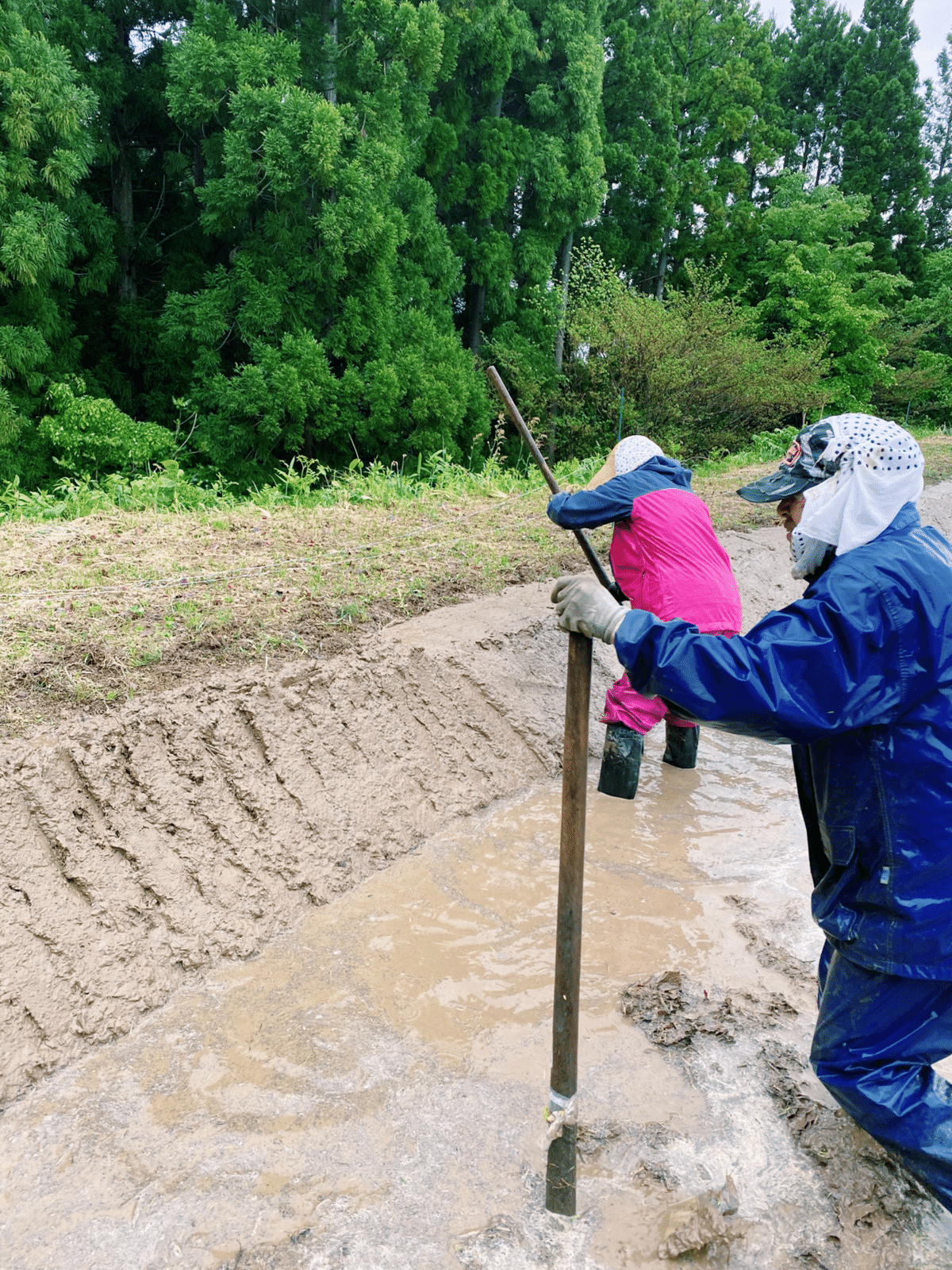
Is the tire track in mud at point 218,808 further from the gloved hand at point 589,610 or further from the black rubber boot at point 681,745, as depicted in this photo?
the gloved hand at point 589,610

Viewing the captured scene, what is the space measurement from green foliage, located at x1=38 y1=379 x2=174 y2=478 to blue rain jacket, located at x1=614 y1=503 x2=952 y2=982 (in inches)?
406

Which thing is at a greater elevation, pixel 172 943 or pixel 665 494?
pixel 665 494

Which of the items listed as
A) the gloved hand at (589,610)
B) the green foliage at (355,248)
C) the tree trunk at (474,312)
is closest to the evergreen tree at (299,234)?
the green foliage at (355,248)

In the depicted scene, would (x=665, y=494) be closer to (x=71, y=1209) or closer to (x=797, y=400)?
(x=71, y=1209)

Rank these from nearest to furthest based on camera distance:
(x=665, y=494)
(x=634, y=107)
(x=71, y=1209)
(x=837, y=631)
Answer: (x=837, y=631) < (x=71, y=1209) < (x=665, y=494) < (x=634, y=107)

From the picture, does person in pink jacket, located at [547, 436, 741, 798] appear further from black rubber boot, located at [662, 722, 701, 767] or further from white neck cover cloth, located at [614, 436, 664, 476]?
black rubber boot, located at [662, 722, 701, 767]

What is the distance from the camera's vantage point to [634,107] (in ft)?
64.8

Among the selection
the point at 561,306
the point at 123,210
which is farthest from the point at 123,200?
the point at 561,306

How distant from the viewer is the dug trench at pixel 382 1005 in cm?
236

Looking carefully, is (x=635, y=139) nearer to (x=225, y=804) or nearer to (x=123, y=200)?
(x=123, y=200)

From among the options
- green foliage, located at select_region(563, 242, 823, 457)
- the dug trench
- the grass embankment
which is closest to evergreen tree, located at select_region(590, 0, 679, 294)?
green foliage, located at select_region(563, 242, 823, 457)

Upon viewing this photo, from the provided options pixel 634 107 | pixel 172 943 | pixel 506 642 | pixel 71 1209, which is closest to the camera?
pixel 71 1209

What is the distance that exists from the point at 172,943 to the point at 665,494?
2.94 meters

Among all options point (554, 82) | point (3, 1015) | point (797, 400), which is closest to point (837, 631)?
point (3, 1015)
